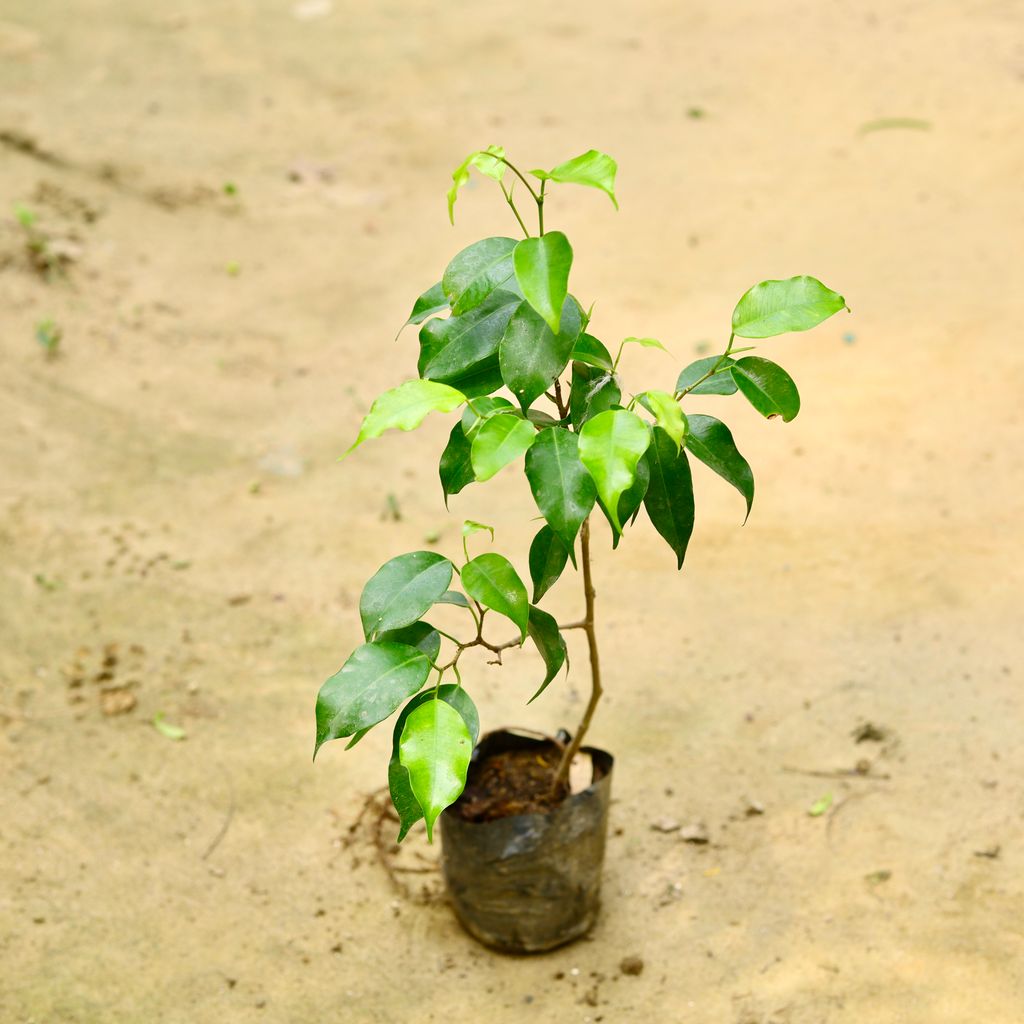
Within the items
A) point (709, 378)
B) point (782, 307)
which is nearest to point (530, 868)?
point (709, 378)

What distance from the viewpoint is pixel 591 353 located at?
1.57 metres

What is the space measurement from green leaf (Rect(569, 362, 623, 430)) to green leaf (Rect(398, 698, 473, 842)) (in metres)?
0.40

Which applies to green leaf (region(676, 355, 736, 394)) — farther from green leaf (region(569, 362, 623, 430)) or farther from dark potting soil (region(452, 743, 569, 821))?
dark potting soil (region(452, 743, 569, 821))

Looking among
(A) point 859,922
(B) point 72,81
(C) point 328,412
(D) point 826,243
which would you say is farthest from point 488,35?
(A) point 859,922

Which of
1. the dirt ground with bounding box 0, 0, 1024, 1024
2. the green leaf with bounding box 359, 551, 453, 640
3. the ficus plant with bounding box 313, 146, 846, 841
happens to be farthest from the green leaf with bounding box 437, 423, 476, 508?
the dirt ground with bounding box 0, 0, 1024, 1024

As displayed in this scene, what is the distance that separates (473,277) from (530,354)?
0.37 ft

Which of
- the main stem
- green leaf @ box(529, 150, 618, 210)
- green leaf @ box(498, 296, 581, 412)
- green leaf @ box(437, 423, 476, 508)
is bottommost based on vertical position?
the main stem

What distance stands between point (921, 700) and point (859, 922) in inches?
23.1

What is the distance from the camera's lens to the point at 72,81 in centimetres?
518

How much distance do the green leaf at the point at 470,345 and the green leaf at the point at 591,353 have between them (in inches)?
3.8

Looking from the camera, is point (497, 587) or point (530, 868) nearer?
point (497, 587)

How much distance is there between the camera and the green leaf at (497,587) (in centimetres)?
148

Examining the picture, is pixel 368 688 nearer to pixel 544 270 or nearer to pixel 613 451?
pixel 613 451

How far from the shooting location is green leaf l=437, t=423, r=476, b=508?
4.94 feet
